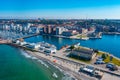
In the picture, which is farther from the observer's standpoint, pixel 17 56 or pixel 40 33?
pixel 40 33

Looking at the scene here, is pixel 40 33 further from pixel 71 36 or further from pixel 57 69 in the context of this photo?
pixel 57 69

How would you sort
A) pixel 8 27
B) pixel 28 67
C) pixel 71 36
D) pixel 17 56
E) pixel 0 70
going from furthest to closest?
pixel 8 27, pixel 71 36, pixel 17 56, pixel 28 67, pixel 0 70

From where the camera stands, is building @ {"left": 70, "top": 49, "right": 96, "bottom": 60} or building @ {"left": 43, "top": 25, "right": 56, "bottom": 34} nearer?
building @ {"left": 70, "top": 49, "right": 96, "bottom": 60}

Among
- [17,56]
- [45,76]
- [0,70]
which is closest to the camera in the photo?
[45,76]

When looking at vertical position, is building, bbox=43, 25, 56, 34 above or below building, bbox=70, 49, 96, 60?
above

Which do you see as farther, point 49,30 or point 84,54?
point 49,30

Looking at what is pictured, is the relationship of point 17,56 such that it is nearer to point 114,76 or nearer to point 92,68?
point 92,68

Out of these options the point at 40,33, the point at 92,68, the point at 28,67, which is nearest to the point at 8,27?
the point at 40,33

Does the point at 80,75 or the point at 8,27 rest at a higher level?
the point at 8,27

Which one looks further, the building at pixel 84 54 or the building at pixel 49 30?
the building at pixel 49 30

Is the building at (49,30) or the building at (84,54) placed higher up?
the building at (49,30)

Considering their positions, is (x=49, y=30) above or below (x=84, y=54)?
above
